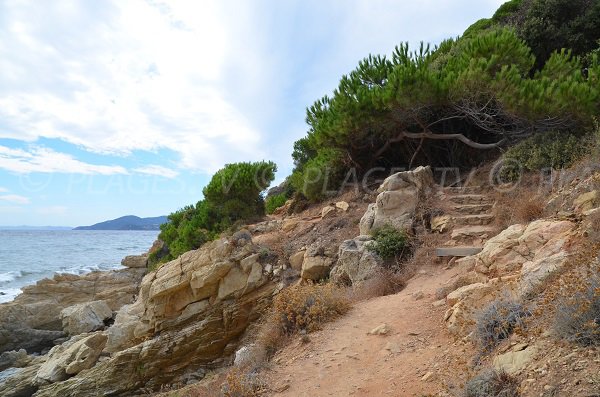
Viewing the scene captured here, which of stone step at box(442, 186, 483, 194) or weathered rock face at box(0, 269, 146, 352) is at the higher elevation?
stone step at box(442, 186, 483, 194)

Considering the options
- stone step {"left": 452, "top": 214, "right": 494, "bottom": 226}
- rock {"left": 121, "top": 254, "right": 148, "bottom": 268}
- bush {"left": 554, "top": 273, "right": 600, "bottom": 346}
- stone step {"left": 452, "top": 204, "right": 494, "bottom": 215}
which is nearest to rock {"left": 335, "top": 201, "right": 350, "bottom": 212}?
stone step {"left": 452, "top": 204, "right": 494, "bottom": 215}

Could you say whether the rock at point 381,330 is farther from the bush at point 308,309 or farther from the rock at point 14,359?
the rock at point 14,359

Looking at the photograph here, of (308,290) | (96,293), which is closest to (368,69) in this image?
(308,290)

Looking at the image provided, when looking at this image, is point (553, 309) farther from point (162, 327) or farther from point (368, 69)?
point (368, 69)

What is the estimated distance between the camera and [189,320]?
9.77m

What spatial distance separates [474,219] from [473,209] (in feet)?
2.17

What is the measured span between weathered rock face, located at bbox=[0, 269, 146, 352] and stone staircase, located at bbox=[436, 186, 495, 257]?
586 inches

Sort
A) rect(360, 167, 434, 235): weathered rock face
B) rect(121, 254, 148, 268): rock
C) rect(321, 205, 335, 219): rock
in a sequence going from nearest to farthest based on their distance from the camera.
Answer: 1. rect(360, 167, 434, 235): weathered rock face
2. rect(321, 205, 335, 219): rock
3. rect(121, 254, 148, 268): rock

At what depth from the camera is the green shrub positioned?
9484 mm

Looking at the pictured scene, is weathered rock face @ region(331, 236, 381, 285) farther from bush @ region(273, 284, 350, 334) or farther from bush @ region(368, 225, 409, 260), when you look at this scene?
bush @ region(273, 284, 350, 334)

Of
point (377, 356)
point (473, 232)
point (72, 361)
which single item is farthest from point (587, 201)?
point (72, 361)

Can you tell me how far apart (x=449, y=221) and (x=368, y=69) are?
6.33 m

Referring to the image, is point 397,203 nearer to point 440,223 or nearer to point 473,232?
point 440,223

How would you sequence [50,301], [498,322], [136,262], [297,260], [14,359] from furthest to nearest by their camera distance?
[136,262], [50,301], [14,359], [297,260], [498,322]
